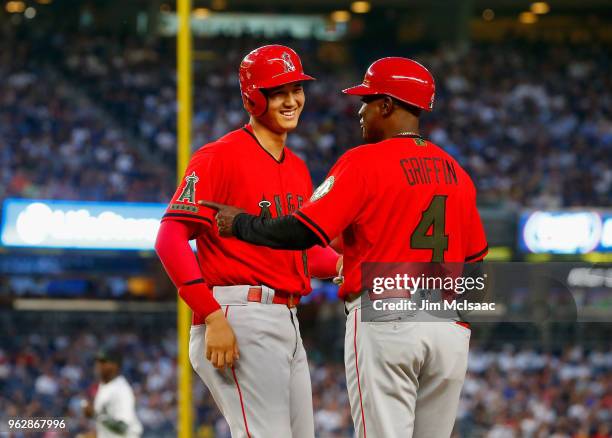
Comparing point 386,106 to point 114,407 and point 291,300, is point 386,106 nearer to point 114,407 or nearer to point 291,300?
point 291,300

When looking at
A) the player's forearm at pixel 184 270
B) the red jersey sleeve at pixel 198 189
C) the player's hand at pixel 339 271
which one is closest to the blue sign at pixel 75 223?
the player's hand at pixel 339 271

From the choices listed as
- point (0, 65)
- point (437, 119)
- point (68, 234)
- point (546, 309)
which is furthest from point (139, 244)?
point (546, 309)

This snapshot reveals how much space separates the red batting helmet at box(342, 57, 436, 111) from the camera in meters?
3.31

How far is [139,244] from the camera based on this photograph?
16.5 metres

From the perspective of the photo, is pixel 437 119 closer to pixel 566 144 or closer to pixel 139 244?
pixel 566 144

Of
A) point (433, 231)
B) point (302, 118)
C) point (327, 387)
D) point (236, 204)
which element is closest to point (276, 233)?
point (236, 204)

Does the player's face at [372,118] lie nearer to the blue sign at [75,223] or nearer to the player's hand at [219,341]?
the player's hand at [219,341]

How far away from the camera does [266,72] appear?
350cm

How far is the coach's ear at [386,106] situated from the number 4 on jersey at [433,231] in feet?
1.00

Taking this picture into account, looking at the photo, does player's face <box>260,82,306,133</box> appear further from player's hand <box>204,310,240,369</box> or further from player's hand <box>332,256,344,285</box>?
player's hand <box>204,310,240,369</box>

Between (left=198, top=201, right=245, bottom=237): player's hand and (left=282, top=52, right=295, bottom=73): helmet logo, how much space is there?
507 millimetres

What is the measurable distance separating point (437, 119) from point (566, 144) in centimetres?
215

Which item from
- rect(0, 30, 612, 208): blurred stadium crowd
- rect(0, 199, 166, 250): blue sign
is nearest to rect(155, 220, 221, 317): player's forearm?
rect(0, 199, 166, 250): blue sign

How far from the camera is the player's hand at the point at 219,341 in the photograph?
3.24 m
